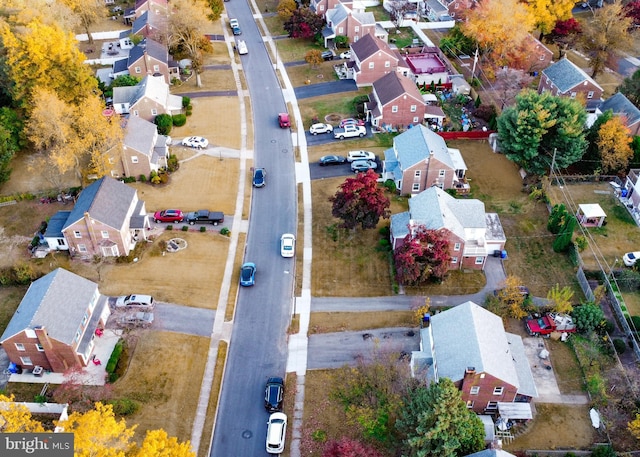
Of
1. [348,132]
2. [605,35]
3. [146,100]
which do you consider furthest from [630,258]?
[146,100]

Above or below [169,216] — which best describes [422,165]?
above

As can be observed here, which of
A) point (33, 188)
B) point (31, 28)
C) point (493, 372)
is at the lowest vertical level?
point (33, 188)

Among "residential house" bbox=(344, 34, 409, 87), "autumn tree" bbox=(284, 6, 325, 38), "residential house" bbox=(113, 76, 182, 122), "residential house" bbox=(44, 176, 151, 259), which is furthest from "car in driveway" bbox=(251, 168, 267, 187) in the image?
"autumn tree" bbox=(284, 6, 325, 38)

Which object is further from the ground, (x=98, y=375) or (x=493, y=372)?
(x=493, y=372)

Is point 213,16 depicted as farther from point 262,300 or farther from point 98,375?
point 98,375

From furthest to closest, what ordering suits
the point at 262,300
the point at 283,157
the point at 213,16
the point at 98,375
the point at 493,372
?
1. the point at 213,16
2. the point at 283,157
3. the point at 262,300
4. the point at 98,375
5. the point at 493,372

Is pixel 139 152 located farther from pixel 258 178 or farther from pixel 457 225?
pixel 457 225

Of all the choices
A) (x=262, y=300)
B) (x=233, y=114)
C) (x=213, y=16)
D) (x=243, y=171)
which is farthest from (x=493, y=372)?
(x=213, y=16)
